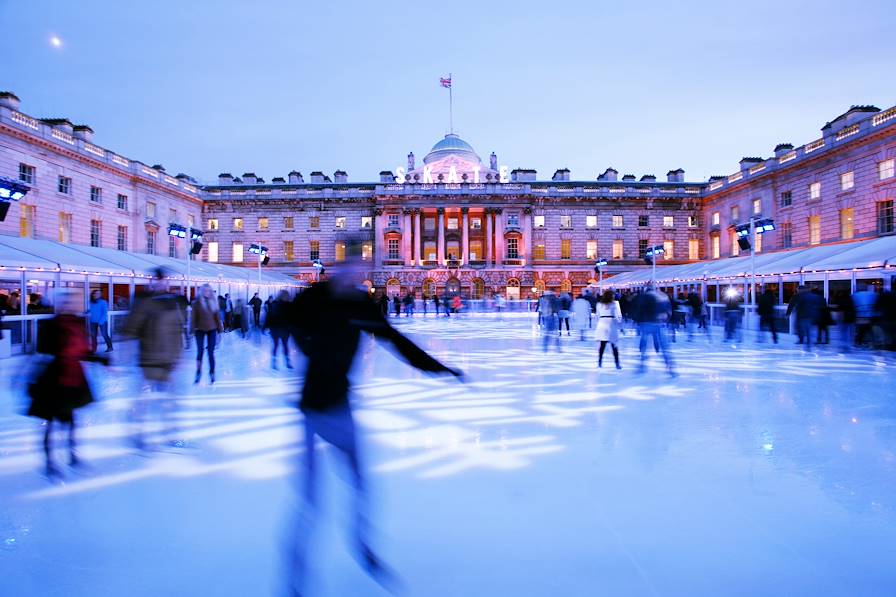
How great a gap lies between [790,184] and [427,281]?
1107 inches

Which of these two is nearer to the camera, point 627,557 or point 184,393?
point 627,557

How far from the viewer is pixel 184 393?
745cm

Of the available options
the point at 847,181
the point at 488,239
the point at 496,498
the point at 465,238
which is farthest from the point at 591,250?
the point at 496,498

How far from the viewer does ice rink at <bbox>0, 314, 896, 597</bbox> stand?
8.70ft

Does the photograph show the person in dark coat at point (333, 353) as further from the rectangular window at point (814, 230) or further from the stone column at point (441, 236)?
the stone column at point (441, 236)

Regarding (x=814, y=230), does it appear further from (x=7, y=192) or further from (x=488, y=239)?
(x=7, y=192)

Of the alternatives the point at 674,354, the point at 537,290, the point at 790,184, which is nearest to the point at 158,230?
the point at 537,290

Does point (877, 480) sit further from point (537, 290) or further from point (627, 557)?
point (537, 290)

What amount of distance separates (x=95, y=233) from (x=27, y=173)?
582cm

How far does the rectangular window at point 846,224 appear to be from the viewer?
2744cm

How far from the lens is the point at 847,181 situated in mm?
27641

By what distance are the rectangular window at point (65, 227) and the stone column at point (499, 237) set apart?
1242 inches

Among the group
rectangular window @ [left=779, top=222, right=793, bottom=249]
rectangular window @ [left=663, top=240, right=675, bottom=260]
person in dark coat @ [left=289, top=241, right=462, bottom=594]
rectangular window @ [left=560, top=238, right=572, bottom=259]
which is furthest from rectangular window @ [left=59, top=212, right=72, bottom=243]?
rectangular window @ [left=663, top=240, right=675, bottom=260]

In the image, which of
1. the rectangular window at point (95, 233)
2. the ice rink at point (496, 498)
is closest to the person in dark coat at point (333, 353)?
the ice rink at point (496, 498)
